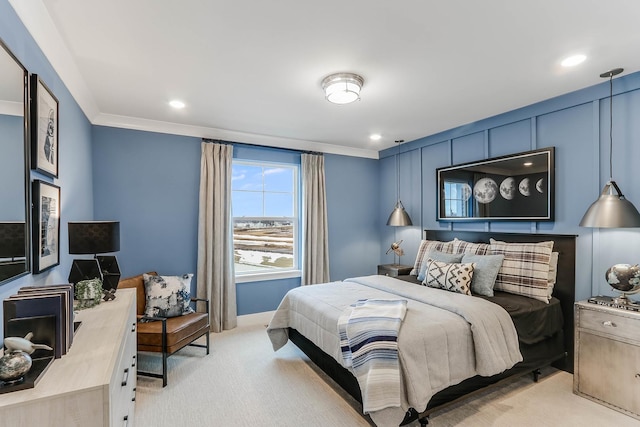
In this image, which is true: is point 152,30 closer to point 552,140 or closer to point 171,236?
point 171,236

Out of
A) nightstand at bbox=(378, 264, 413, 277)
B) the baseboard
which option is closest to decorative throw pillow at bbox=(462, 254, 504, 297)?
nightstand at bbox=(378, 264, 413, 277)

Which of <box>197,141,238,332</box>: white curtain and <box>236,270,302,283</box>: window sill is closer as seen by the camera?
<box>197,141,238,332</box>: white curtain

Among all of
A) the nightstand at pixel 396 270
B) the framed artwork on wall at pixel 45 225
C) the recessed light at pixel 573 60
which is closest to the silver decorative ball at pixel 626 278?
the recessed light at pixel 573 60

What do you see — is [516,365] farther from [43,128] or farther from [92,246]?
[43,128]

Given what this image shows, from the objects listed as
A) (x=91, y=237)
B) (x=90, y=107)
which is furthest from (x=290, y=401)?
(x=90, y=107)

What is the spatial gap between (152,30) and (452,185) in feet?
11.9

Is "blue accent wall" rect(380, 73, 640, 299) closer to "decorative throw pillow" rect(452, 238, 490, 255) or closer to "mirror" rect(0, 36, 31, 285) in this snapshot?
"decorative throw pillow" rect(452, 238, 490, 255)

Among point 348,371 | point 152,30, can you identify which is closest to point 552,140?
point 348,371

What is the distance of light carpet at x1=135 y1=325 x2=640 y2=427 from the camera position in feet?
7.27

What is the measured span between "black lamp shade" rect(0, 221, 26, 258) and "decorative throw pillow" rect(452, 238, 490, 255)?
12.2 ft

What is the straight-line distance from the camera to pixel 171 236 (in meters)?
3.80

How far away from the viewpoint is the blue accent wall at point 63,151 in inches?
57.9

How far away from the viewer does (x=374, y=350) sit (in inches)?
78.9

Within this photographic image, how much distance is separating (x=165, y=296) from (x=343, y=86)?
8.82 feet
